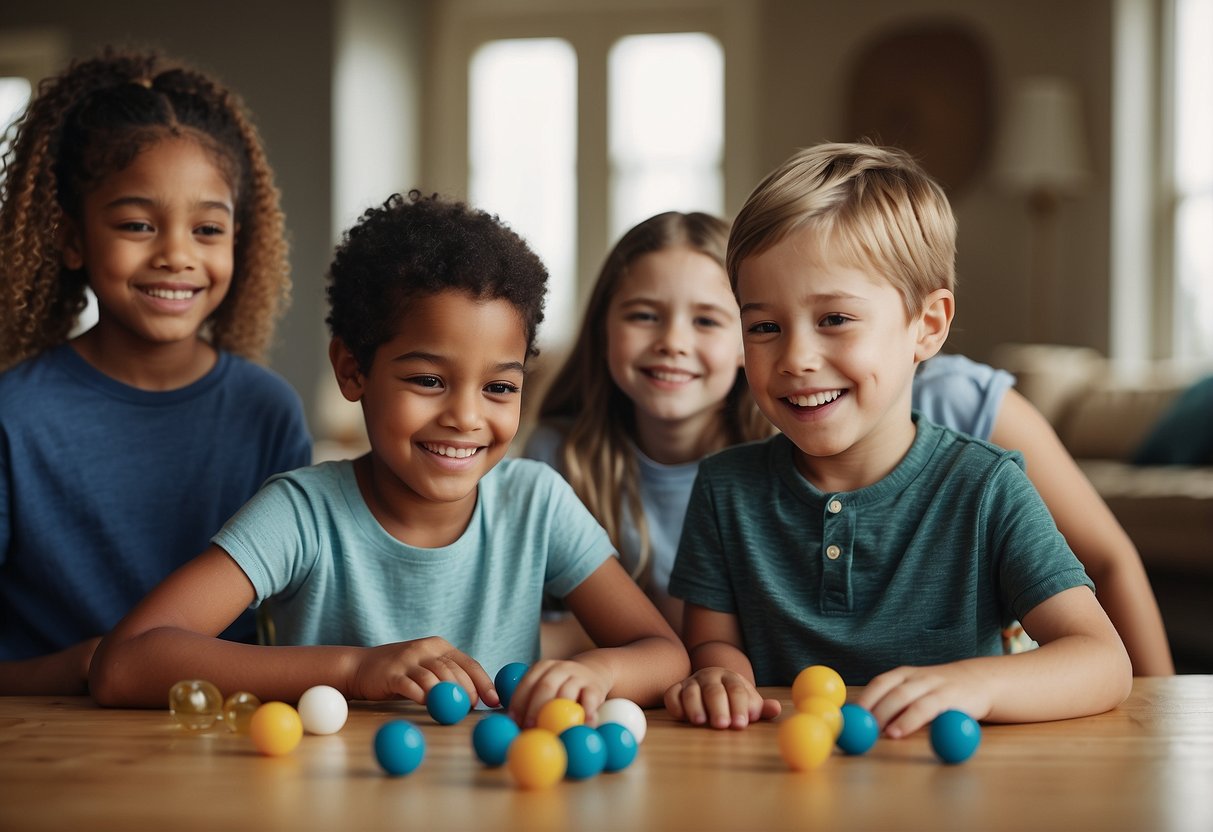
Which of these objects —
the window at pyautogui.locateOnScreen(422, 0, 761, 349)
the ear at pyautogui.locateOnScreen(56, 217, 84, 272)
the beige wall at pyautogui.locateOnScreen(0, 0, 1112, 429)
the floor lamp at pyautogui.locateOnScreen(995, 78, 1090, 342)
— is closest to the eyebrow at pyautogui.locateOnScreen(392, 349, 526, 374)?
the ear at pyautogui.locateOnScreen(56, 217, 84, 272)

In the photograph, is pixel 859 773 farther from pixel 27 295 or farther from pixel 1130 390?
pixel 1130 390

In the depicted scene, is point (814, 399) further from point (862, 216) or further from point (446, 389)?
point (446, 389)

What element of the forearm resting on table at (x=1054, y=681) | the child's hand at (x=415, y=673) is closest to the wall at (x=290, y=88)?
the child's hand at (x=415, y=673)

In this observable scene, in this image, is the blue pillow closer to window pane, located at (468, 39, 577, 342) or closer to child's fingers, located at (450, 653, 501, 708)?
window pane, located at (468, 39, 577, 342)

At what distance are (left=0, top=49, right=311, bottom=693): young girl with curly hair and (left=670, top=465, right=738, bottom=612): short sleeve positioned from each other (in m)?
0.64

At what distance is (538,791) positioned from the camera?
2.73ft

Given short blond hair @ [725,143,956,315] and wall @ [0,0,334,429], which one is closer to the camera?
short blond hair @ [725,143,956,315]

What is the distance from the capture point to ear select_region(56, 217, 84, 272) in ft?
5.58

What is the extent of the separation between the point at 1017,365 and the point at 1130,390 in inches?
21.5

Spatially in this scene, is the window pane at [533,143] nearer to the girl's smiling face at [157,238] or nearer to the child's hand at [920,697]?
the girl's smiling face at [157,238]

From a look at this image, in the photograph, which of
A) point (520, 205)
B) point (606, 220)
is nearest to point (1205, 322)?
point (606, 220)

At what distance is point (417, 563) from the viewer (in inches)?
54.6

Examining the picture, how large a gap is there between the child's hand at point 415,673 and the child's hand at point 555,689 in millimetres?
38

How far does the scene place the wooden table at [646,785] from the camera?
766mm
